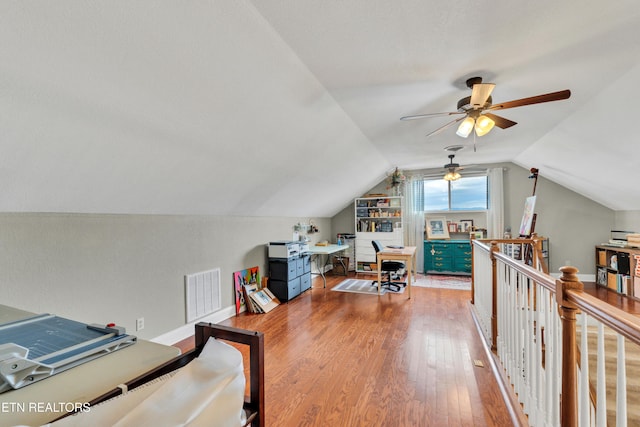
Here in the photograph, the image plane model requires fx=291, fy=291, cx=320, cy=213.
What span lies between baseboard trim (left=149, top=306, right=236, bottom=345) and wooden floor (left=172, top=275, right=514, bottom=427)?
96 millimetres

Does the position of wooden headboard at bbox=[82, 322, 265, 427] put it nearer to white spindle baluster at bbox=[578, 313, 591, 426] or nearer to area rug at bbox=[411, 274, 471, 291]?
white spindle baluster at bbox=[578, 313, 591, 426]

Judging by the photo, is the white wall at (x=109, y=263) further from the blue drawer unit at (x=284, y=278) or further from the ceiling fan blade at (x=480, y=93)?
the ceiling fan blade at (x=480, y=93)

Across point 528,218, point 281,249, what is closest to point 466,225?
point 528,218

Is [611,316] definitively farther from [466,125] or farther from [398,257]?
[398,257]

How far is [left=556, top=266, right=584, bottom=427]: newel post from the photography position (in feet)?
3.81

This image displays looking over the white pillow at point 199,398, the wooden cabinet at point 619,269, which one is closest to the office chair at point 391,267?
the wooden cabinet at point 619,269

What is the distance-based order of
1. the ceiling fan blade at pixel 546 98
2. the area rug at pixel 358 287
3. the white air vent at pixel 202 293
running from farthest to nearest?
the area rug at pixel 358 287 → the white air vent at pixel 202 293 → the ceiling fan blade at pixel 546 98

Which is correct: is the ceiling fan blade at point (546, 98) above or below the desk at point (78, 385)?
above

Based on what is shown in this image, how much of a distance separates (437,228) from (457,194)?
906 mm

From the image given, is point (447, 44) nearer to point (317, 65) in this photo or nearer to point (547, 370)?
point (317, 65)

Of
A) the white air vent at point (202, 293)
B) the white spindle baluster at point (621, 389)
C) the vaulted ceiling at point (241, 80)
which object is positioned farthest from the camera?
the white air vent at point (202, 293)

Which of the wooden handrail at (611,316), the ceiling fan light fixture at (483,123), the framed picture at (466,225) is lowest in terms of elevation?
the wooden handrail at (611,316)

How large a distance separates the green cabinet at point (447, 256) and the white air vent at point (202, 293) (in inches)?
185

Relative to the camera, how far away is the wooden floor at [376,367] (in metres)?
1.94
